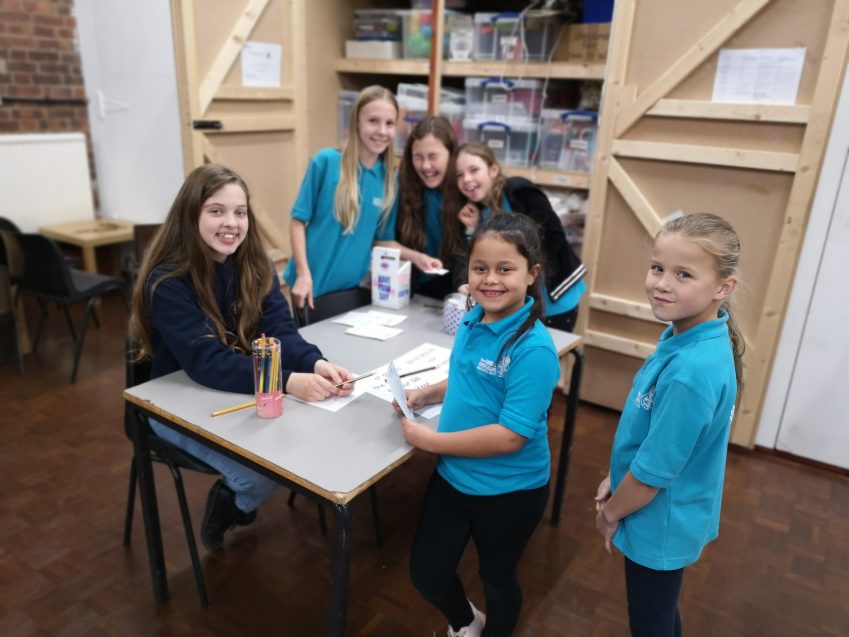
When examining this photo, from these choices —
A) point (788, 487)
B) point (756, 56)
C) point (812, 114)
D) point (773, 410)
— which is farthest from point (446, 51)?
point (788, 487)

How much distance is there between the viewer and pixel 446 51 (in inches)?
139

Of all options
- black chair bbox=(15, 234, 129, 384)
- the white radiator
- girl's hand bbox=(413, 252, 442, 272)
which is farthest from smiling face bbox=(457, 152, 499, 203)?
the white radiator

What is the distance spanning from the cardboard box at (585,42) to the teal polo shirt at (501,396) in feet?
7.15

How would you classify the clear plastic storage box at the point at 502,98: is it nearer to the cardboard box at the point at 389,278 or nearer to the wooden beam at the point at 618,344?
the wooden beam at the point at 618,344

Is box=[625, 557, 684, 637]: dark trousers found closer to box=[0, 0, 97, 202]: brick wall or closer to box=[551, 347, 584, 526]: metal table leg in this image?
box=[551, 347, 584, 526]: metal table leg

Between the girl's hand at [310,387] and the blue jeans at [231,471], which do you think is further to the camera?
the blue jeans at [231,471]

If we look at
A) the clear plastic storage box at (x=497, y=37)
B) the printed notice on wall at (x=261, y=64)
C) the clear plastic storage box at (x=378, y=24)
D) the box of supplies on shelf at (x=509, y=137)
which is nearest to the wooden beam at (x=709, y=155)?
the box of supplies on shelf at (x=509, y=137)

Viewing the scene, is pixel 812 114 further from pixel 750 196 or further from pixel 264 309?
pixel 264 309

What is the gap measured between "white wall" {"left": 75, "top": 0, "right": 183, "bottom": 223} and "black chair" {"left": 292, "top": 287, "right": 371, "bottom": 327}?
2.15 m

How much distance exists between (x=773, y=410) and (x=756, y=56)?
153cm

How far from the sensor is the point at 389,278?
232cm

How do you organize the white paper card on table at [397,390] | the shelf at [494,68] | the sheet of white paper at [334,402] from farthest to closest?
the shelf at [494,68] → the sheet of white paper at [334,402] → the white paper card on table at [397,390]

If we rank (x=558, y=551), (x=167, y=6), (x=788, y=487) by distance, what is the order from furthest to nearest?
(x=167, y=6), (x=788, y=487), (x=558, y=551)

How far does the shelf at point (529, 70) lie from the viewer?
3.12 meters
